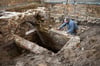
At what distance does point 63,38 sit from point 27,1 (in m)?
5.12

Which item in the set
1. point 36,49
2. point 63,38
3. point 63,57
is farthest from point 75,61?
point 63,38

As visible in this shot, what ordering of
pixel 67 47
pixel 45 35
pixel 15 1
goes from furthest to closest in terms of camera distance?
pixel 15 1, pixel 45 35, pixel 67 47

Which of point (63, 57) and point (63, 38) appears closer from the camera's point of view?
point (63, 57)

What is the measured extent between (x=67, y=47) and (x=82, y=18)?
13.6 feet

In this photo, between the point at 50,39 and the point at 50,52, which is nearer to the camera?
the point at 50,52

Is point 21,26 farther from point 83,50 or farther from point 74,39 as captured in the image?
point 83,50

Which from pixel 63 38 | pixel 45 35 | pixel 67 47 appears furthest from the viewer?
pixel 45 35

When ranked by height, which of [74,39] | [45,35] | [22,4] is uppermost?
[22,4]

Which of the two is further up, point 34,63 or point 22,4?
point 22,4

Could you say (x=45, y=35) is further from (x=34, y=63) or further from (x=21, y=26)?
(x=34, y=63)

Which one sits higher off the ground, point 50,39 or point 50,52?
point 50,52

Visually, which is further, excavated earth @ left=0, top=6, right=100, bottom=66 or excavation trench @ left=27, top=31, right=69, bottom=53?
excavation trench @ left=27, top=31, right=69, bottom=53

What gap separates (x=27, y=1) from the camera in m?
9.79

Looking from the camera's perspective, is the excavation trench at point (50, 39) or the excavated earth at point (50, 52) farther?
the excavation trench at point (50, 39)
